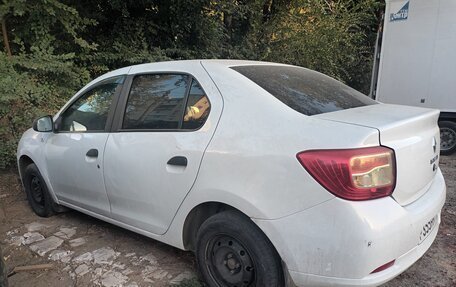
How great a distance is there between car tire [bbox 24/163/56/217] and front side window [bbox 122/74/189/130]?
1.56 metres

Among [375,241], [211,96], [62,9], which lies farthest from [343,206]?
[62,9]

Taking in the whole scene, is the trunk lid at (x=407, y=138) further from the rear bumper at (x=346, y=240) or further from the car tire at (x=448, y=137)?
the car tire at (x=448, y=137)

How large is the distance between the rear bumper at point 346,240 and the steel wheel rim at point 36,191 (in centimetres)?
291

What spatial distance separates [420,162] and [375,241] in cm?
65

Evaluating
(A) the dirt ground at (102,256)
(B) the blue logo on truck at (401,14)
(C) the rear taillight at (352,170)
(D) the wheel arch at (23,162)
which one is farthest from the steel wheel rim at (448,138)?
(D) the wheel arch at (23,162)

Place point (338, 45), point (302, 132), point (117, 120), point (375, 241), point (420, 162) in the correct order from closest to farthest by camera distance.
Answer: point (375, 241), point (302, 132), point (420, 162), point (117, 120), point (338, 45)

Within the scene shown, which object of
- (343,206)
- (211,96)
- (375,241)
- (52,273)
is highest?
(211,96)

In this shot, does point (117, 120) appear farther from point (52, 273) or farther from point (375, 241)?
point (375, 241)

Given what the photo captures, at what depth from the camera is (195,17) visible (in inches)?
362

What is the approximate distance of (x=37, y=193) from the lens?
4.31 m

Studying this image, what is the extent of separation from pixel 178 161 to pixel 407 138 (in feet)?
4.64

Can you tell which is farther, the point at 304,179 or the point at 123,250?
the point at 123,250

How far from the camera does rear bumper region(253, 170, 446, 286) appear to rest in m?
2.02

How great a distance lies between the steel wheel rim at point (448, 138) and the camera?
7.13 meters
